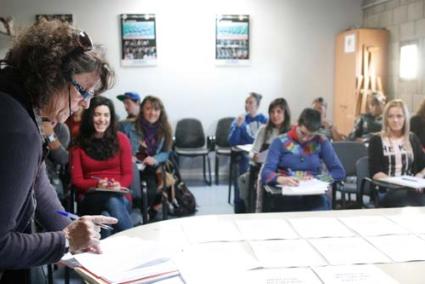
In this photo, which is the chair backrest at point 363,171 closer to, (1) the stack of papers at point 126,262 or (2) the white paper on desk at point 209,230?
(2) the white paper on desk at point 209,230

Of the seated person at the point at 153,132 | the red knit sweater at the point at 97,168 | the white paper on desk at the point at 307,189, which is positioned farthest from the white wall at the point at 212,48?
the white paper on desk at the point at 307,189

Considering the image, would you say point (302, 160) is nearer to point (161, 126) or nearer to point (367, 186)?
point (367, 186)

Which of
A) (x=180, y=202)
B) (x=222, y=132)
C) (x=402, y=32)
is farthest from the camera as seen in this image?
(x=222, y=132)

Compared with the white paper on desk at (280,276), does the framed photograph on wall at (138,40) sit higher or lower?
higher

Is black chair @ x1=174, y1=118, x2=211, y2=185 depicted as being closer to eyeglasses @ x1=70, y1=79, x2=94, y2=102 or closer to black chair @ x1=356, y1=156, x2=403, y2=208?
black chair @ x1=356, y1=156, x2=403, y2=208

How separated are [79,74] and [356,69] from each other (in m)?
4.97

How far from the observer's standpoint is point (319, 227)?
192cm

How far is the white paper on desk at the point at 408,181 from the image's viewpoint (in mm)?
3033

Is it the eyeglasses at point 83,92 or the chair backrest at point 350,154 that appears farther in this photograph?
→ the chair backrest at point 350,154

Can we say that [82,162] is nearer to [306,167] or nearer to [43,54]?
[306,167]

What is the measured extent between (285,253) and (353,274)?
0.25 meters

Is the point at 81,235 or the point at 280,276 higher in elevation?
the point at 81,235

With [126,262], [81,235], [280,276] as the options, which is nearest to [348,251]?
[280,276]

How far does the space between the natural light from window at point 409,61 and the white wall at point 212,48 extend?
1086 mm
